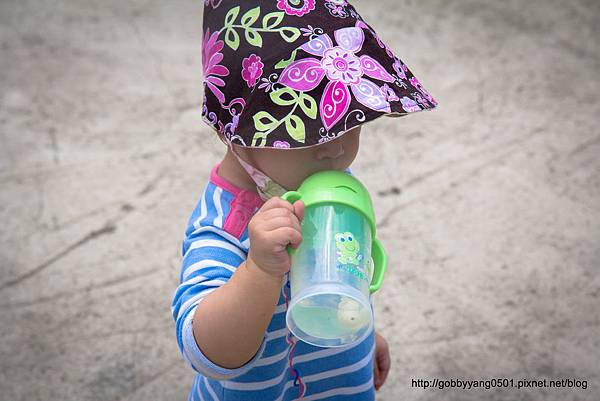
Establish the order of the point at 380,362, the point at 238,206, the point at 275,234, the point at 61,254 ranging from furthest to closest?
the point at 61,254, the point at 380,362, the point at 238,206, the point at 275,234

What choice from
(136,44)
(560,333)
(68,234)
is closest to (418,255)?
(560,333)

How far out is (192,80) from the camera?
3119 mm

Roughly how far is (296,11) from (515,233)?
1568 mm

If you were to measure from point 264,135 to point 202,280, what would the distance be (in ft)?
0.87

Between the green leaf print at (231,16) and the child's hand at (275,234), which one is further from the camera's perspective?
the green leaf print at (231,16)

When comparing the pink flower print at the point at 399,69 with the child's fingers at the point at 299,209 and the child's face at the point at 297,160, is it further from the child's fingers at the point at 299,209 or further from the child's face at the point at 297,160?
the child's fingers at the point at 299,209

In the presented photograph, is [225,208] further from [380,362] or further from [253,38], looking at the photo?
[380,362]

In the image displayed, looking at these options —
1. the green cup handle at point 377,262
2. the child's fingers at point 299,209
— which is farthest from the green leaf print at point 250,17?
the green cup handle at point 377,262

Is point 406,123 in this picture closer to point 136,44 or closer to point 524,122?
point 524,122

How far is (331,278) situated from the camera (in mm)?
1028

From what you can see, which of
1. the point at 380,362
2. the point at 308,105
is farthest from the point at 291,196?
the point at 380,362

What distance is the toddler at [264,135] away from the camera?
42.4 inches

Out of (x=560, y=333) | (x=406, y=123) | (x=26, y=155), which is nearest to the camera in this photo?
(x=560, y=333)

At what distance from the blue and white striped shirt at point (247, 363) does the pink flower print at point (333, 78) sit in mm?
256
